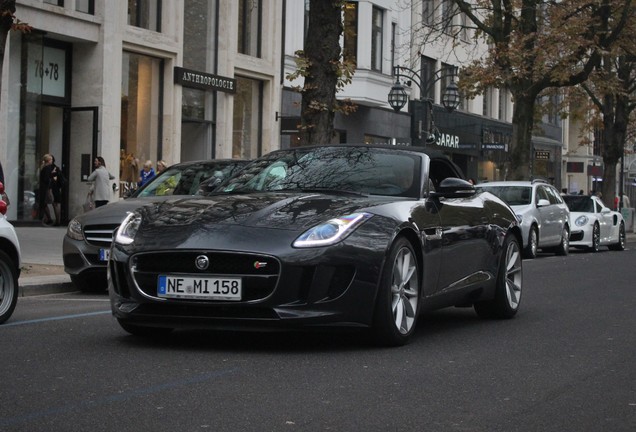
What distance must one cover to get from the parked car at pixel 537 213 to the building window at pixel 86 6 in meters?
9.88

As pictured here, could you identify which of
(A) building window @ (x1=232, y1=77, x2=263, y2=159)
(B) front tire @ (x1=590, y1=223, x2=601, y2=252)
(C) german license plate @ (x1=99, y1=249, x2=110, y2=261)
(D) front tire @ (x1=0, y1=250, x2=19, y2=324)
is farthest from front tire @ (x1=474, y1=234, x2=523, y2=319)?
(A) building window @ (x1=232, y1=77, x2=263, y2=159)

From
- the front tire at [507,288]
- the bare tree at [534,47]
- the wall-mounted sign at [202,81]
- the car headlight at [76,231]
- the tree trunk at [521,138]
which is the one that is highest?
the bare tree at [534,47]

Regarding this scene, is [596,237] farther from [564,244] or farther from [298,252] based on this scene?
[298,252]

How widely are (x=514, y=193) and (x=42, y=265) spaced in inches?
516

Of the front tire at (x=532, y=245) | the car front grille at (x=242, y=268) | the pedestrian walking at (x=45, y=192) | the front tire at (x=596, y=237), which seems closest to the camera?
the car front grille at (x=242, y=268)

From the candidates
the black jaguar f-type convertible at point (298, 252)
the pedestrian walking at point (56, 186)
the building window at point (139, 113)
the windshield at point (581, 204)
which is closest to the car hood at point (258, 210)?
the black jaguar f-type convertible at point (298, 252)

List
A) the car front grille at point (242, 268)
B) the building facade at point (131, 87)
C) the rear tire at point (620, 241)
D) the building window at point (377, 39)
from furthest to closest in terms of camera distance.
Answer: the building window at point (377, 39)
the rear tire at point (620, 241)
the building facade at point (131, 87)
the car front grille at point (242, 268)

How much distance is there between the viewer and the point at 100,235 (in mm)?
13719

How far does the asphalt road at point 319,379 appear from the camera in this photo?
5.72 meters

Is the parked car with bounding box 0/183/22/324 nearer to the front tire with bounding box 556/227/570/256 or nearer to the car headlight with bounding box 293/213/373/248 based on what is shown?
the car headlight with bounding box 293/213/373/248

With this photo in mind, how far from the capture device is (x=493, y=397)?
6477 millimetres

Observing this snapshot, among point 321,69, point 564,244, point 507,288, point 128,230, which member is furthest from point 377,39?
point 128,230

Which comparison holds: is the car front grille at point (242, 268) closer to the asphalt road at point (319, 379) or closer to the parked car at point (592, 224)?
the asphalt road at point (319, 379)

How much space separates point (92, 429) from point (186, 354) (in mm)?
→ 2501
